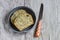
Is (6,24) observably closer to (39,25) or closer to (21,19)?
(21,19)

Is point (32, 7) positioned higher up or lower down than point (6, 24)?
higher up

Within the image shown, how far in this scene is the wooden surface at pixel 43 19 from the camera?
1.12 metres

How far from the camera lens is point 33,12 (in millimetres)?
1145

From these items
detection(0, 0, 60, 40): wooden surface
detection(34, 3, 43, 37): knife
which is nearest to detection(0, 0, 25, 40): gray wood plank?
detection(0, 0, 60, 40): wooden surface

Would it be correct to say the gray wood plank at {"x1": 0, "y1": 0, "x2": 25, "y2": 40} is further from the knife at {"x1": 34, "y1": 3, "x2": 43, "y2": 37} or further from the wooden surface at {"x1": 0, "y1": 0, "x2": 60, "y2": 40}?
the knife at {"x1": 34, "y1": 3, "x2": 43, "y2": 37}

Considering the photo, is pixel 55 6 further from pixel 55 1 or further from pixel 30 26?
pixel 30 26

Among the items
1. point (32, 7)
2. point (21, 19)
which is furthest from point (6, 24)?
point (32, 7)

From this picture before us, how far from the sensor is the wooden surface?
44.1 inches

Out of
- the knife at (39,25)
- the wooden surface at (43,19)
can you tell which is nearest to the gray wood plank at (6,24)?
the wooden surface at (43,19)

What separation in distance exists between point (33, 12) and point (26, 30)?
0.12 m

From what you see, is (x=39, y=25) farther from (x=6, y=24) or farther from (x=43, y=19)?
(x=6, y=24)

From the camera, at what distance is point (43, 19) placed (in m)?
1.18

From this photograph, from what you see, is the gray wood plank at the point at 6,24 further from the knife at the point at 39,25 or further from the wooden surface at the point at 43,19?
the knife at the point at 39,25

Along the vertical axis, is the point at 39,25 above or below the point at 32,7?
below
